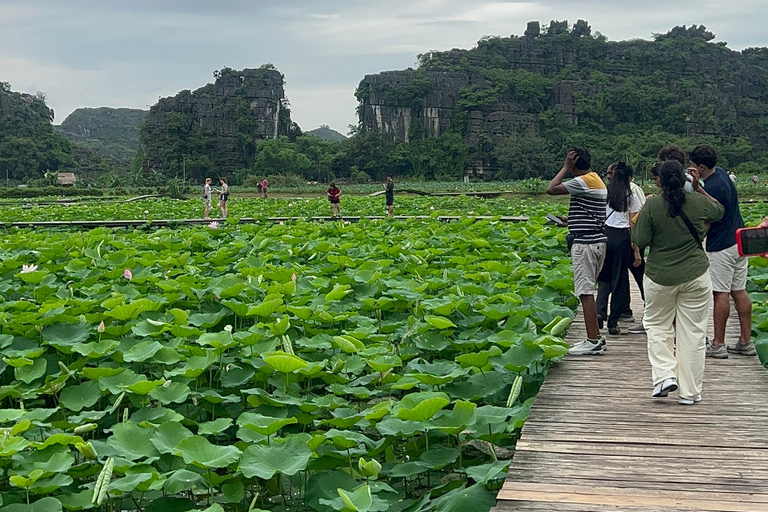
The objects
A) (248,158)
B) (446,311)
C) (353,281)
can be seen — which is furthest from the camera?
(248,158)

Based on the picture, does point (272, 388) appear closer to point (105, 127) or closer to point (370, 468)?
point (370, 468)

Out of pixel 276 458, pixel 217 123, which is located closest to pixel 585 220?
pixel 276 458

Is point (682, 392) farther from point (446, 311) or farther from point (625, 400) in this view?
point (446, 311)

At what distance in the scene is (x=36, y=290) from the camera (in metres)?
4.59

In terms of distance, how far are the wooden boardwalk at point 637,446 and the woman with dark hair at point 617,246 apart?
0.64 m

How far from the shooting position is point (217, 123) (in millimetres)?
64812

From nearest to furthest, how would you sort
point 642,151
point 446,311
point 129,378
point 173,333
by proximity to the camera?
point 129,378 < point 173,333 < point 446,311 < point 642,151

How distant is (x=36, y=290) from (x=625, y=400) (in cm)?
334

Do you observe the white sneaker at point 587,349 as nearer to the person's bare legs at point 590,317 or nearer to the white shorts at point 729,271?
the person's bare legs at point 590,317

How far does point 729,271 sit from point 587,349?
741 mm

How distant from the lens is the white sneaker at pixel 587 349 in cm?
365

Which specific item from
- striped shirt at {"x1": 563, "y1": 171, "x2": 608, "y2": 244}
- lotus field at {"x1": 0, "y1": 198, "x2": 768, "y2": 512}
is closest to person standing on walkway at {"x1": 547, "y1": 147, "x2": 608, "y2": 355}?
striped shirt at {"x1": 563, "y1": 171, "x2": 608, "y2": 244}

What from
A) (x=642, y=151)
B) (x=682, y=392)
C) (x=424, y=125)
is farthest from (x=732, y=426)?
(x=424, y=125)

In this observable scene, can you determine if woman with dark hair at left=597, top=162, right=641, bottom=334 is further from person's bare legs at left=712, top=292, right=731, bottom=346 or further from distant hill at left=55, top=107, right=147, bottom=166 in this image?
distant hill at left=55, top=107, right=147, bottom=166
